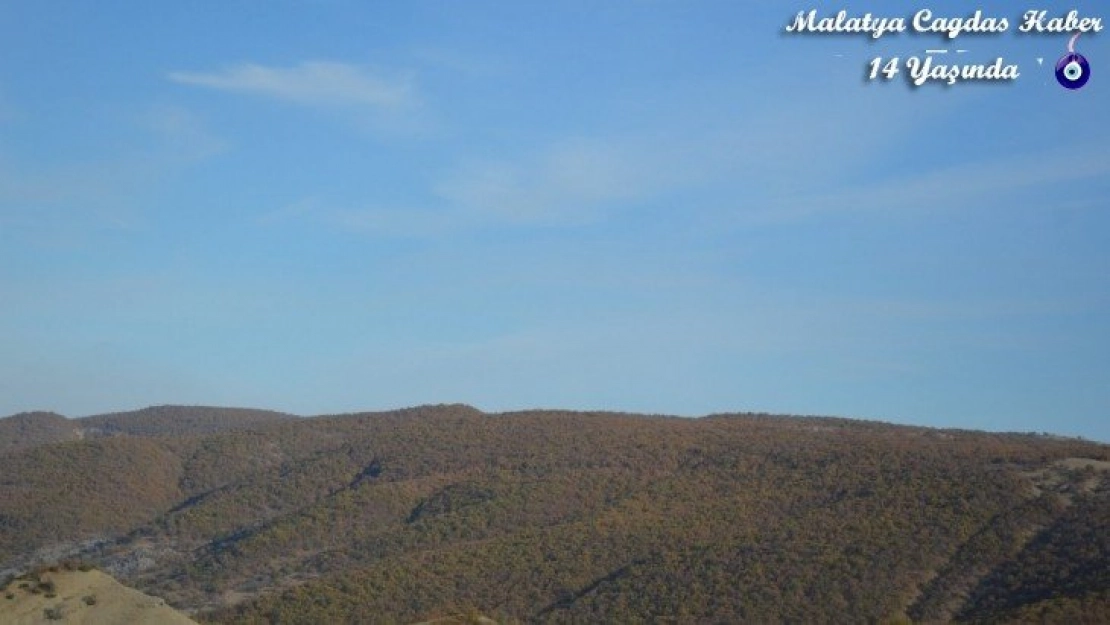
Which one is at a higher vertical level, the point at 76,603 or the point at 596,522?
the point at 596,522

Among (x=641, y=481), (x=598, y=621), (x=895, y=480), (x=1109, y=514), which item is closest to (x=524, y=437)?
(x=641, y=481)

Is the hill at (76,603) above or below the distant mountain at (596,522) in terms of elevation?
below

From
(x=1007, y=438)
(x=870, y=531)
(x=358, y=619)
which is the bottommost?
(x=358, y=619)

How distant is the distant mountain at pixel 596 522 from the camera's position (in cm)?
6356

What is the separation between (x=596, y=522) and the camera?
81.8 metres

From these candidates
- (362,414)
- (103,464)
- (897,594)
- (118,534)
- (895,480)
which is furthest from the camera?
(362,414)

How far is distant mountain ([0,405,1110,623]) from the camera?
6356 centimetres

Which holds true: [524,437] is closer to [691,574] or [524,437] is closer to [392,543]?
[392,543]

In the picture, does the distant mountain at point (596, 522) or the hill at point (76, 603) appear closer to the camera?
the hill at point (76, 603)

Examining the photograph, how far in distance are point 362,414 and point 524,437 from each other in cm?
3950

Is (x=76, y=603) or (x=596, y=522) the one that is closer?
(x=76, y=603)

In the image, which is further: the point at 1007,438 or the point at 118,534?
the point at 118,534

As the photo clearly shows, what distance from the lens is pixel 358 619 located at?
2650 inches

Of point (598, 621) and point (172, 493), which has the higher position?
point (172, 493)
